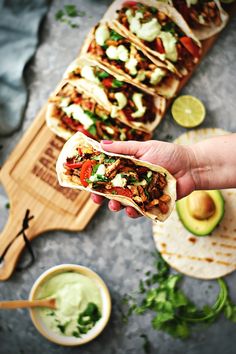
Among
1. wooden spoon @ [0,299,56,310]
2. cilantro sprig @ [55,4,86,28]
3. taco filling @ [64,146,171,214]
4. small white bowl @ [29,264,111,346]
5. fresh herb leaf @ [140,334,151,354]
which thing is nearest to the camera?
taco filling @ [64,146,171,214]

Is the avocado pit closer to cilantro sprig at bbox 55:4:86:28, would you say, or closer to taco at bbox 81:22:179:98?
taco at bbox 81:22:179:98

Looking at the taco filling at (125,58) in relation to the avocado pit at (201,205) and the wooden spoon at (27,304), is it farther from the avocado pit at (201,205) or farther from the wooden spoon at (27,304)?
the wooden spoon at (27,304)

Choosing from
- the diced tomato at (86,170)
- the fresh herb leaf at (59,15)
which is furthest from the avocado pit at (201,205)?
the fresh herb leaf at (59,15)

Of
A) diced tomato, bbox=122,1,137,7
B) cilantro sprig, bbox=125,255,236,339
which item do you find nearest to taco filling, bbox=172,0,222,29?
diced tomato, bbox=122,1,137,7

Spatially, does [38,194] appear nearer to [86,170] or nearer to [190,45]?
[86,170]

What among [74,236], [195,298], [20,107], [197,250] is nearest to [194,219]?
[197,250]

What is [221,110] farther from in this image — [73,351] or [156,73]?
[73,351]
